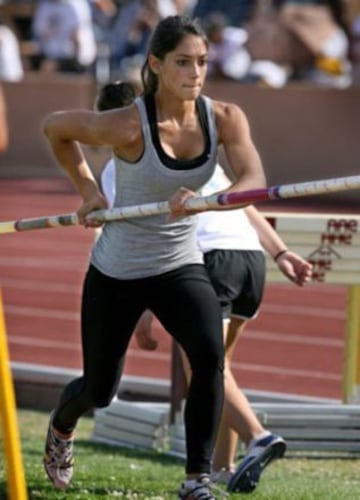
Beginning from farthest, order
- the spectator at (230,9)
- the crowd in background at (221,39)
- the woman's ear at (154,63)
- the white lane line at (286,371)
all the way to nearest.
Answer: the spectator at (230,9), the crowd in background at (221,39), the white lane line at (286,371), the woman's ear at (154,63)

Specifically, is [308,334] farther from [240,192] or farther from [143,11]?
[143,11]

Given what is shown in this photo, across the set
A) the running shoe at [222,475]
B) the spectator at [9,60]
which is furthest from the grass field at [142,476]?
the spectator at [9,60]

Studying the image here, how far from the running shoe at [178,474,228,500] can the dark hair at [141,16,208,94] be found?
1.48 m

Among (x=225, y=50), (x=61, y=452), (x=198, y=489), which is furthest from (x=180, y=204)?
(x=225, y=50)

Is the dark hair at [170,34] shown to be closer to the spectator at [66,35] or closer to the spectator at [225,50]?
the spectator at [225,50]

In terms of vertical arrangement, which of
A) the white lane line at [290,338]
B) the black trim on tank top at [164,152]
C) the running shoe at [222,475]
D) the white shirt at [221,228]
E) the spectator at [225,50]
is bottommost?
the white lane line at [290,338]

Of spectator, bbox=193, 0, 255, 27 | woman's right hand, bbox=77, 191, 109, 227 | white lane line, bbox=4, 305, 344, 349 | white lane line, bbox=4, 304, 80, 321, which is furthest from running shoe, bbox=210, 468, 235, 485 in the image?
spectator, bbox=193, 0, 255, 27

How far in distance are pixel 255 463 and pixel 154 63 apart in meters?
1.82

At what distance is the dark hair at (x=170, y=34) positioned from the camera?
5.79 meters

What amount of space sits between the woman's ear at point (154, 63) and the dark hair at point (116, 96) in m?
0.73

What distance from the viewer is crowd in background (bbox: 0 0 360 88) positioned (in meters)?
22.9

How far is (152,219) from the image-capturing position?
19.1 ft

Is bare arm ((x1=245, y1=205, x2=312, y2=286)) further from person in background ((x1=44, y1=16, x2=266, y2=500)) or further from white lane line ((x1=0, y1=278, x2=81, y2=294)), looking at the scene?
white lane line ((x1=0, y1=278, x2=81, y2=294))

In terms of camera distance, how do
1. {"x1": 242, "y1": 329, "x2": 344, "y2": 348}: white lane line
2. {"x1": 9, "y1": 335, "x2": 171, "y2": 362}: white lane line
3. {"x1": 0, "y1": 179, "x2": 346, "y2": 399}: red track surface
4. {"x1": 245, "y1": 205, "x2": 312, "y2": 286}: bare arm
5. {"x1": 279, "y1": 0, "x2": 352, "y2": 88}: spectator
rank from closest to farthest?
{"x1": 245, "y1": 205, "x2": 312, "y2": 286}: bare arm < {"x1": 0, "y1": 179, "x2": 346, "y2": 399}: red track surface < {"x1": 9, "y1": 335, "x2": 171, "y2": 362}: white lane line < {"x1": 242, "y1": 329, "x2": 344, "y2": 348}: white lane line < {"x1": 279, "y1": 0, "x2": 352, "y2": 88}: spectator
